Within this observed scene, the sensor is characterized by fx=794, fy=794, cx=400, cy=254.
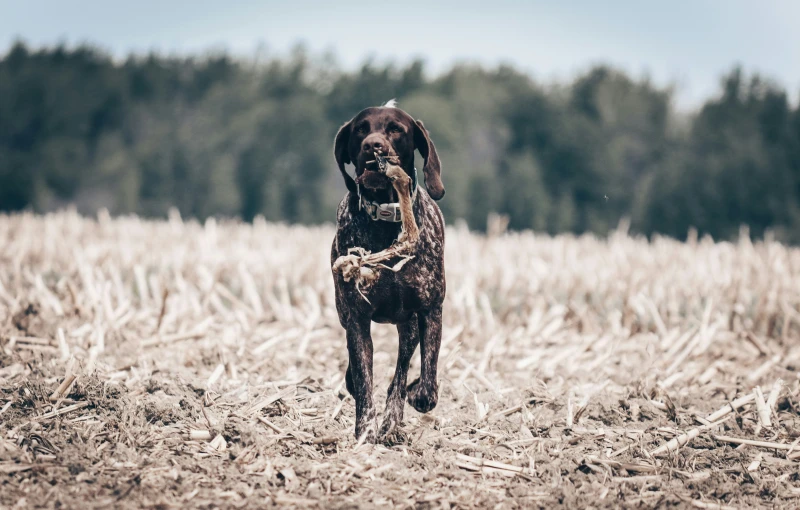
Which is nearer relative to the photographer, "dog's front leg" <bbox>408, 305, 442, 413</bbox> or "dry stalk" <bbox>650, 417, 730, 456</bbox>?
"dog's front leg" <bbox>408, 305, 442, 413</bbox>

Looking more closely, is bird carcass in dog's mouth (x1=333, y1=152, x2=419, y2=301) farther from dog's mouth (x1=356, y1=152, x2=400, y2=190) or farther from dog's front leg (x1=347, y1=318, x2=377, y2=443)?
dog's front leg (x1=347, y1=318, x2=377, y2=443)

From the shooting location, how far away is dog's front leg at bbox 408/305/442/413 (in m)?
4.39

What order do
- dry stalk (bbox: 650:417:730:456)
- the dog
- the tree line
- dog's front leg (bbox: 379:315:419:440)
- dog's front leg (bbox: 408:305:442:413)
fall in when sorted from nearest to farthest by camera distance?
the dog → dog's front leg (bbox: 408:305:442:413) → dog's front leg (bbox: 379:315:419:440) → dry stalk (bbox: 650:417:730:456) → the tree line

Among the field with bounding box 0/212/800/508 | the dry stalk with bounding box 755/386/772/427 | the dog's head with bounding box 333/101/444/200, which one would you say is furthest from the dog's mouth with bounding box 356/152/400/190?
the dry stalk with bounding box 755/386/772/427

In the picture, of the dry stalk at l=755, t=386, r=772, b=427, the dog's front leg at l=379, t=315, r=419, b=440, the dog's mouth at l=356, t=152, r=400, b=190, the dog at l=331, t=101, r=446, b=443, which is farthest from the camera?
the dry stalk at l=755, t=386, r=772, b=427

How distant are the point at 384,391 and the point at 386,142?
2303 mm

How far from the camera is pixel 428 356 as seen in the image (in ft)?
14.4

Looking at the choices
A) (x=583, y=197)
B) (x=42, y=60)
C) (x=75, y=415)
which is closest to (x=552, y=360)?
(x=75, y=415)

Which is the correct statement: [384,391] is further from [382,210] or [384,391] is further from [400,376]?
[382,210]

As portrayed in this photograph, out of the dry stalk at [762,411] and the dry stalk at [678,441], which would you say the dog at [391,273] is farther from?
the dry stalk at [762,411]

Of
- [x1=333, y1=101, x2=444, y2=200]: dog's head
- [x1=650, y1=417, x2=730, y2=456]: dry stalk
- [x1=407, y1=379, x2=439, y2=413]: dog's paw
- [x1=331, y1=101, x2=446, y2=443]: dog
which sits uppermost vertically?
[x1=333, y1=101, x2=444, y2=200]: dog's head

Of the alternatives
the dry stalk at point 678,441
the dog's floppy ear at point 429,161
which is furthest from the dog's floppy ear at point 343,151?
the dry stalk at point 678,441

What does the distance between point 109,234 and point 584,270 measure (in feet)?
27.1

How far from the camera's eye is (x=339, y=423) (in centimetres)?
495
